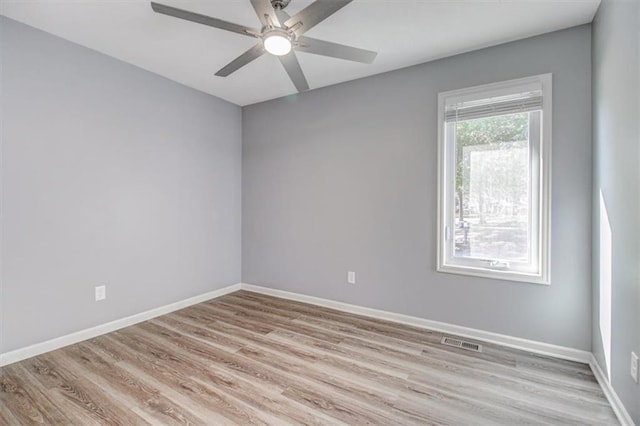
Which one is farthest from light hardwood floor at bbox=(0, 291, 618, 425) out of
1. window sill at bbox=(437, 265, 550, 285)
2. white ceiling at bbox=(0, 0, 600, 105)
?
white ceiling at bbox=(0, 0, 600, 105)

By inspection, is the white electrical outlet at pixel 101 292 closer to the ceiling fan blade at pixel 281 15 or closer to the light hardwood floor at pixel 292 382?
the light hardwood floor at pixel 292 382

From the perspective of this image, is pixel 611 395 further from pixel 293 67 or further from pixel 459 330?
pixel 293 67

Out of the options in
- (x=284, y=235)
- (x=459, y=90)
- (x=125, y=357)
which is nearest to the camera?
(x=125, y=357)

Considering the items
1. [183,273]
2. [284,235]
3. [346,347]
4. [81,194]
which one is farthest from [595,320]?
[81,194]

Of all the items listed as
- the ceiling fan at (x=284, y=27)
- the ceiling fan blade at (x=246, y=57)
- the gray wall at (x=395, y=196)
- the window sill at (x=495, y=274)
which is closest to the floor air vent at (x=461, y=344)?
the gray wall at (x=395, y=196)

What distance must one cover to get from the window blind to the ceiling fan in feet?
3.80

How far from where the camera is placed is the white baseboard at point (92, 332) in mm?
2298

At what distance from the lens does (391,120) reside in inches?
122

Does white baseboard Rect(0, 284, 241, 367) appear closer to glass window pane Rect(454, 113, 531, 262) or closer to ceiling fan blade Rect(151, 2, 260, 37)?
ceiling fan blade Rect(151, 2, 260, 37)

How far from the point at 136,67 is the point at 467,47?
315 centimetres

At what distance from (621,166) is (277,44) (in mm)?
2129

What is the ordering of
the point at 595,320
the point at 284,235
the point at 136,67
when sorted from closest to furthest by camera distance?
the point at 595,320
the point at 136,67
the point at 284,235

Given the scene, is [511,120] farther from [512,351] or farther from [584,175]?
[512,351]

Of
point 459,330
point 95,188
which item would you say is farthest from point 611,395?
point 95,188
